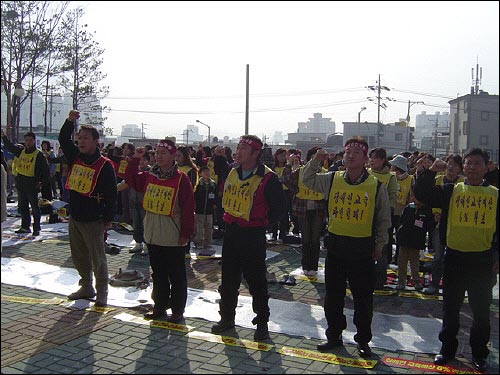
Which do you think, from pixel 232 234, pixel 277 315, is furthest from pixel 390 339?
pixel 232 234

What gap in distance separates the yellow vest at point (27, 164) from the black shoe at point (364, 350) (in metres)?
7.73

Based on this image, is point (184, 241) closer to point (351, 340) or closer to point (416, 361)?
point (351, 340)

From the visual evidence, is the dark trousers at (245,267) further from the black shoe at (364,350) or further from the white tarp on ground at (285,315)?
the black shoe at (364,350)

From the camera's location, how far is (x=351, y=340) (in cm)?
529

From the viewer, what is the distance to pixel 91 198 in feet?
20.1

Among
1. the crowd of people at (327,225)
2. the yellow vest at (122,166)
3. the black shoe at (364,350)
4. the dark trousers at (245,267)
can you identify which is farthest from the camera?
the yellow vest at (122,166)

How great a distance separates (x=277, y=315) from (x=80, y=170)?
288cm

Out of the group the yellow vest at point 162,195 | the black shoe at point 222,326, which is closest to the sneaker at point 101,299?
the yellow vest at point 162,195

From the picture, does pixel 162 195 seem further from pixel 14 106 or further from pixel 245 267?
pixel 14 106

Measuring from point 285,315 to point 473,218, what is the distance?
2466 mm

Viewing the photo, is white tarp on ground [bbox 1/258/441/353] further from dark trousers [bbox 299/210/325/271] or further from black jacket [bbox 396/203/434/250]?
dark trousers [bbox 299/210/325/271]

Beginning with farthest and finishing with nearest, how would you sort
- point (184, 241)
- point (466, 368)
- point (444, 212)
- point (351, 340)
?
point (184, 241) < point (351, 340) < point (444, 212) < point (466, 368)

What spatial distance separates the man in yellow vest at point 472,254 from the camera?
14.9 ft

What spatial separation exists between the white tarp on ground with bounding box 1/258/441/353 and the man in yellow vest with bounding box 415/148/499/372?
0.59 metres
